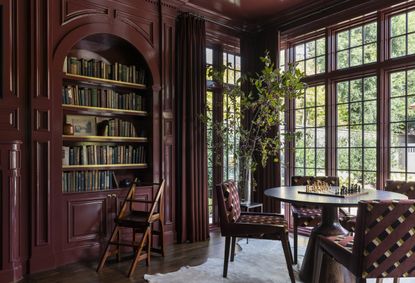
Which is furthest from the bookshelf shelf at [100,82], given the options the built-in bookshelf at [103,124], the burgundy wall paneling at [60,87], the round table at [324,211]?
the round table at [324,211]

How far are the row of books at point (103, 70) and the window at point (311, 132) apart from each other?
89.2 inches

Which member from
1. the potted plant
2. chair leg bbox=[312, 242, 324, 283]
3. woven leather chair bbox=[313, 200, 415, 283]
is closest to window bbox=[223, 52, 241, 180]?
the potted plant

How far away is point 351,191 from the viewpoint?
2.95 meters

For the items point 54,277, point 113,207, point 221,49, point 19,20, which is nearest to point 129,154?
point 113,207

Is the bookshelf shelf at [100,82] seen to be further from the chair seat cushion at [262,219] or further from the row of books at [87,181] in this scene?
the chair seat cushion at [262,219]

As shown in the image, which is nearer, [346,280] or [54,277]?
[346,280]

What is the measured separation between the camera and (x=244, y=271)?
10.6 ft

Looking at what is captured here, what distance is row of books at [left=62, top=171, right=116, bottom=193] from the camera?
3.58m

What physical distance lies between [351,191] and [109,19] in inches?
124

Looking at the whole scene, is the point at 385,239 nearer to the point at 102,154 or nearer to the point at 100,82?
the point at 102,154

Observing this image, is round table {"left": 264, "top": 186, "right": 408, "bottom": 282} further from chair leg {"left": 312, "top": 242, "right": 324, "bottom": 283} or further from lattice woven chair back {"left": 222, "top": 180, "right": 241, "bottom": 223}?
lattice woven chair back {"left": 222, "top": 180, "right": 241, "bottom": 223}

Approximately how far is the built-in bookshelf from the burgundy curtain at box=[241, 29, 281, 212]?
5.75 ft

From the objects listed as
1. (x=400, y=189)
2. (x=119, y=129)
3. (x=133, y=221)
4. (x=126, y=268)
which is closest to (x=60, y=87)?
(x=119, y=129)

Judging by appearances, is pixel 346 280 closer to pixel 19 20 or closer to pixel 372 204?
pixel 372 204
